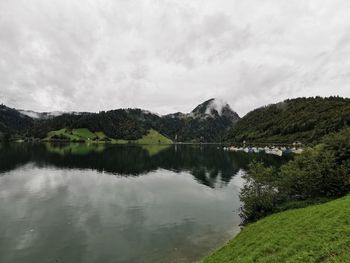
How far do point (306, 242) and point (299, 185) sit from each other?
28.3m

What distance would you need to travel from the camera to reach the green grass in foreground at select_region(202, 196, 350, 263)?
1888 cm

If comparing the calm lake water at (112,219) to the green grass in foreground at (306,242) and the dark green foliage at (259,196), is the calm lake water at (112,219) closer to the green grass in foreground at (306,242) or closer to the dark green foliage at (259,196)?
the dark green foliage at (259,196)

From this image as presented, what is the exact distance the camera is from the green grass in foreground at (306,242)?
18875 mm

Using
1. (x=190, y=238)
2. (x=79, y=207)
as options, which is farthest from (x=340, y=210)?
(x=79, y=207)

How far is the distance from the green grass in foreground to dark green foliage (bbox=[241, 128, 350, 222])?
1385 cm

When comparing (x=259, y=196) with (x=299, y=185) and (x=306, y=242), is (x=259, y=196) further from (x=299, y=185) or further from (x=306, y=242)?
(x=306, y=242)

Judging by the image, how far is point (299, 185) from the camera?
4706 centimetres

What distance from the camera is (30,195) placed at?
70.8 m

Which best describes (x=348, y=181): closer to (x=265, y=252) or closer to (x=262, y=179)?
(x=262, y=179)

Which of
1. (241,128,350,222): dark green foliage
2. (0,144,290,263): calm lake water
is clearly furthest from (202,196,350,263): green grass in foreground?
(241,128,350,222): dark green foliage

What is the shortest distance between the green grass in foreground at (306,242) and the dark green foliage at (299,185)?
13.8 metres

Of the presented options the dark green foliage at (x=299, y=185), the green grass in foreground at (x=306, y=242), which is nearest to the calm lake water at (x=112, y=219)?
the dark green foliage at (x=299, y=185)

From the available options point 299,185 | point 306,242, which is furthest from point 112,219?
point 306,242

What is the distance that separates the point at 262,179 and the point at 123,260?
96.4 feet
